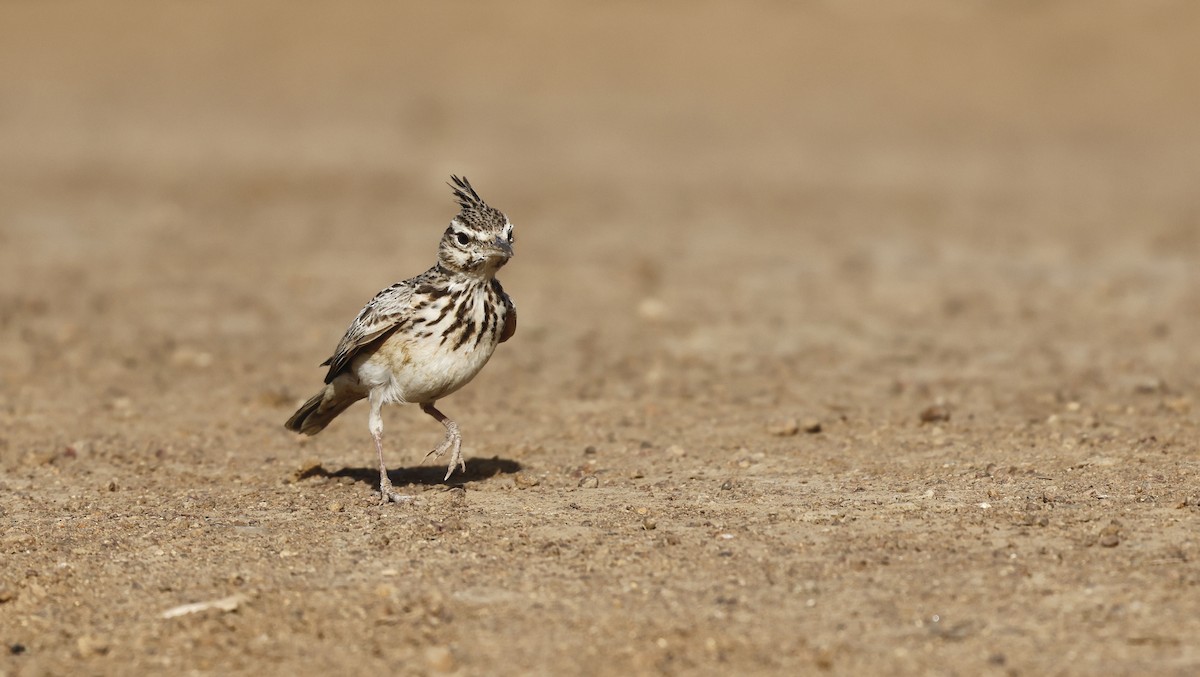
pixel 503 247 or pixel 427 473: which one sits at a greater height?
pixel 503 247

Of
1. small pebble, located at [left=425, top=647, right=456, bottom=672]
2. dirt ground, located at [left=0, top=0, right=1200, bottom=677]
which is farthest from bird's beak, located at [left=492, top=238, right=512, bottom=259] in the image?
small pebble, located at [left=425, top=647, right=456, bottom=672]

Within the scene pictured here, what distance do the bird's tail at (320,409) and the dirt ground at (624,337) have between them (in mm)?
417

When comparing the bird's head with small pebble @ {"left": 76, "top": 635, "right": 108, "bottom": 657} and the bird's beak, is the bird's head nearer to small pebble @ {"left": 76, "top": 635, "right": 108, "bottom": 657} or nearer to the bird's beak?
the bird's beak

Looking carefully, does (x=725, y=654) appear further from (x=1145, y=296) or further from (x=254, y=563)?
(x=1145, y=296)

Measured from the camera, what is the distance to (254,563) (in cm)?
742

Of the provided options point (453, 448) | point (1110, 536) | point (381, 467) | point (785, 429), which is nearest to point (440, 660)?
point (381, 467)

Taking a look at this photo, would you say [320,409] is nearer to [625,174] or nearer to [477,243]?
[477,243]

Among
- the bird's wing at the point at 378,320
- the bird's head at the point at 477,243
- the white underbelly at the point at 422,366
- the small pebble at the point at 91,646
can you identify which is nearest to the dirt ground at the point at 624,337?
the small pebble at the point at 91,646

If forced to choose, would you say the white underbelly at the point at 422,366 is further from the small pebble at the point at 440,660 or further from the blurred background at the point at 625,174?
the blurred background at the point at 625,174

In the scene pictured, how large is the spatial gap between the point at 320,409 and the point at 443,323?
1333 mm

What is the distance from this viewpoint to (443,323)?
8.38m

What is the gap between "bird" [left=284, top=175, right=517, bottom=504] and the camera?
8.32 meters

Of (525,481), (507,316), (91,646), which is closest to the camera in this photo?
(91,646)

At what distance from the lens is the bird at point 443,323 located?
27.3ft
